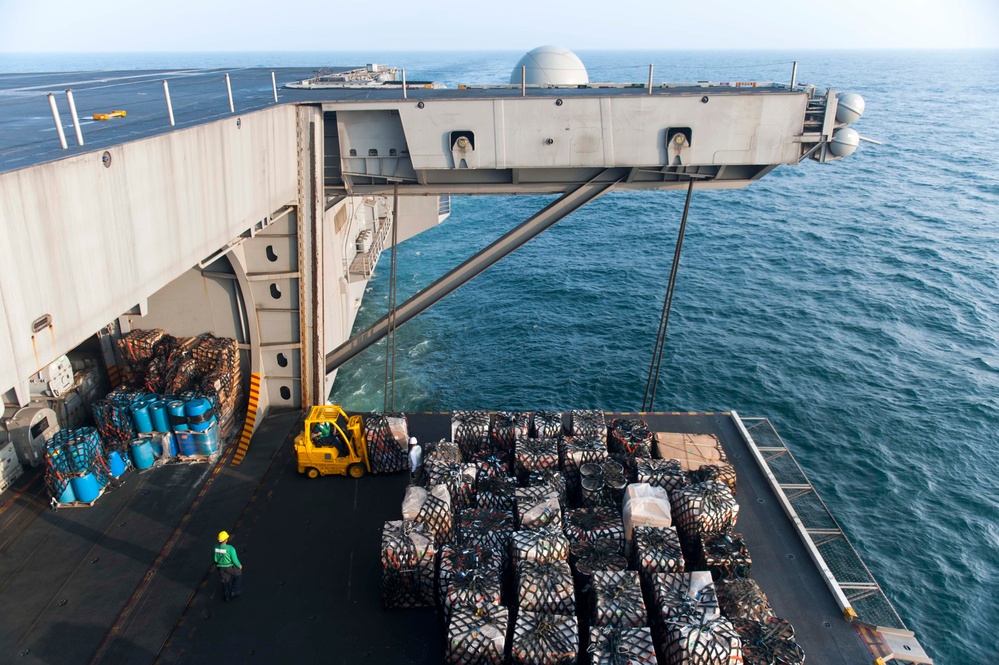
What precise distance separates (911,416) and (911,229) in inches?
1060

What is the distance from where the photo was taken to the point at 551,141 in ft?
52.4

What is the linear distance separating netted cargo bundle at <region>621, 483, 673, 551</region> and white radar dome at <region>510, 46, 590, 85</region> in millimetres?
23402

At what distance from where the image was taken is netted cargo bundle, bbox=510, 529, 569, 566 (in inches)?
453

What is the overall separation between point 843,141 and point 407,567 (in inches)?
548

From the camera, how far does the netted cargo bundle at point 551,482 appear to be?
1325 cm

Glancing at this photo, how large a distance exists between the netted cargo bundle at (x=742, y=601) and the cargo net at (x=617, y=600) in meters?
1.35

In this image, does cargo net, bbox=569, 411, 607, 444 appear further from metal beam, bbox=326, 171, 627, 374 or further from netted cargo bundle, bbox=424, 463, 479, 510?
metal beam, bbox=326, 171, 627, 374

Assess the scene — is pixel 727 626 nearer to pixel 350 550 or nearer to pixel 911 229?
pixel 350 550

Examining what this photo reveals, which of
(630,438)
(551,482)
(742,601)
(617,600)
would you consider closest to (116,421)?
(551,482)

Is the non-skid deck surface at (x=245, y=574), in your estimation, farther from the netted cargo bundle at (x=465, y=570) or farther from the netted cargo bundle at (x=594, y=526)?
the netted cargo bundle at (x=594, y=526)

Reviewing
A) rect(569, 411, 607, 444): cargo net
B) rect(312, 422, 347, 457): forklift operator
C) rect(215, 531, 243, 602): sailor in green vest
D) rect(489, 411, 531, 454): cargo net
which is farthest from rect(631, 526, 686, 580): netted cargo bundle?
rect(215, 531, 243, 602): sailor in green vest

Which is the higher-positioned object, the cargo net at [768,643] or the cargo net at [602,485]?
the cargo net at [602,485]

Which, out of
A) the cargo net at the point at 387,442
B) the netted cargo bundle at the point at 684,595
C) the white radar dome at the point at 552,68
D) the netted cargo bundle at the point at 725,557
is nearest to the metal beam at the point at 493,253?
the cargo net at the point at 387,442

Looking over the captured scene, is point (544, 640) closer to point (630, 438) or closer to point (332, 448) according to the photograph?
point (630, 438)
